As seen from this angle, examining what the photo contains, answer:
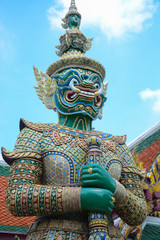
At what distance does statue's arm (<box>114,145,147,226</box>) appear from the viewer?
370cm

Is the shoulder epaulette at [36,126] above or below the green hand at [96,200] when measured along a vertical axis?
above

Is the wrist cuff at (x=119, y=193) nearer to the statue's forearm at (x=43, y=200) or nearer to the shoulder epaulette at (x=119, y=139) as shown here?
the statue's forearm at (x=43, y=200)

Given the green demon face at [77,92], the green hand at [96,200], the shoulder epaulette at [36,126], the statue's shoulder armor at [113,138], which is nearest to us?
the green hand at [96,200]

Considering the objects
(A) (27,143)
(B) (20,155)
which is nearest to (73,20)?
(A) (27,143)

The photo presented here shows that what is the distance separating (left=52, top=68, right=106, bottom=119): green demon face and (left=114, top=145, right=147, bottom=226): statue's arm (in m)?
0.69

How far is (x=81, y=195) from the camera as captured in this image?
3.40m

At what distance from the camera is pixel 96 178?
3.46 m

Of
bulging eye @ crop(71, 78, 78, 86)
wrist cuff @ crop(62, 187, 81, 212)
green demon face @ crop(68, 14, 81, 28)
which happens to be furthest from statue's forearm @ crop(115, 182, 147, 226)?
green demon face @ crop(68, 14, 81, 28)

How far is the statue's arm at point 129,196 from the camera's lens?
12.1 feet

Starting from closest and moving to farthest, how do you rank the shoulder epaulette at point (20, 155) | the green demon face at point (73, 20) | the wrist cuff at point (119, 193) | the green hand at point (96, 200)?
the green hand at point (96, 200) → the wrist cuff at point (119, 193) → the shoulder epaulette at point (20, 155) → the green demon face at point (73, 20)

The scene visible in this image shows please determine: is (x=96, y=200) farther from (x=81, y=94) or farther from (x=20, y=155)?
(x=81, y=94)

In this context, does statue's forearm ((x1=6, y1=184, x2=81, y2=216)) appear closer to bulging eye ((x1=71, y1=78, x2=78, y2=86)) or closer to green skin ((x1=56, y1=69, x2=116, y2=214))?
green skin ((x1=56, y1=69, x2=116, y2=214))

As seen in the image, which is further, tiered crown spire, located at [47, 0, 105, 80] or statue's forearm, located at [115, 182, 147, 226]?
tiered crown spire, located at [47, 0, 105, 80]

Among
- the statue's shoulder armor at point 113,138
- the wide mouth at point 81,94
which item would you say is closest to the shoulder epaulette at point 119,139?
the statue's shoulder armor at point 113,138
